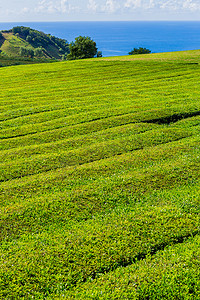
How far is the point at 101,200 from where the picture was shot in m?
12.8

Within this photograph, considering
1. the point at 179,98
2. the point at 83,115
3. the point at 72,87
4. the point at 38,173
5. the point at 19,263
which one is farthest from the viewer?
the point at 72,87

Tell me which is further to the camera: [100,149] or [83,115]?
[83,115]

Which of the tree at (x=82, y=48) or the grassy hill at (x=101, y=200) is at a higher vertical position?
the tree at (x=82, y=48)

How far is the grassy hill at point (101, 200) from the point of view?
870 cm

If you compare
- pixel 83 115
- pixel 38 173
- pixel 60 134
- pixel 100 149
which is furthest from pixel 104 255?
pixel 83 115

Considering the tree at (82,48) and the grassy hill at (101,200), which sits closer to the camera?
the grassy hill at (101,200)

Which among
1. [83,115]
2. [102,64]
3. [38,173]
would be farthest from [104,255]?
[102,64]

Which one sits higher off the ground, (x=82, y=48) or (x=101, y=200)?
(x=82, y=48)

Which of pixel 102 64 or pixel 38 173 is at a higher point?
pixel 102 64

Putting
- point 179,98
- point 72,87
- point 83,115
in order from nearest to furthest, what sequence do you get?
point 83,115
point 179,98
point 72,87

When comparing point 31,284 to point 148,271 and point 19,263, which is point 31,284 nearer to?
point 19,263

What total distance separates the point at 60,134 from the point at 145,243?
13.6 meters

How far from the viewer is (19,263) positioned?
369 inches

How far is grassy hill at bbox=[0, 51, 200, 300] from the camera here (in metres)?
8.70
